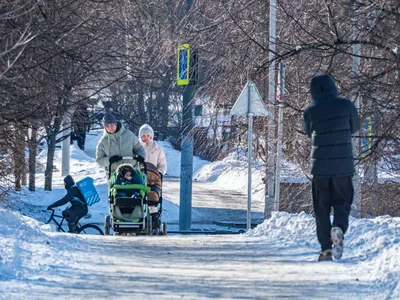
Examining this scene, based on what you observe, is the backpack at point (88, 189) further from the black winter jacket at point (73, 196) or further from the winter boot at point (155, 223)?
the winter boot at point (155, 223)

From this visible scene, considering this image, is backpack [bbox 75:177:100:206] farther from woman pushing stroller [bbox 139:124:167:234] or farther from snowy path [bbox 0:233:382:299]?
snowy path [bbox 0:233:382:299]

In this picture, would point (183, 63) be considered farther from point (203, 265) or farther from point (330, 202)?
point (330, 202)

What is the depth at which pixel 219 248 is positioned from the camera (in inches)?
471

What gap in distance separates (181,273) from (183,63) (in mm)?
14949

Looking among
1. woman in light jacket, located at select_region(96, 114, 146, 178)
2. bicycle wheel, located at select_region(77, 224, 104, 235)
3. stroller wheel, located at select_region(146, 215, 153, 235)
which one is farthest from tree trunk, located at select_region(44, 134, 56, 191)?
stroller wheel, located at select_region(146, 215, 153, 235)

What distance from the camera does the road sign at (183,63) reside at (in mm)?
23664

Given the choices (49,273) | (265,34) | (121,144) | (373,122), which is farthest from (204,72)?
(49,273)

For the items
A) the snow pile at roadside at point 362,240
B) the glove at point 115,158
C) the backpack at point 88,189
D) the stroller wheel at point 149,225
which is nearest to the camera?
the snow pile at roadside at point 362,240

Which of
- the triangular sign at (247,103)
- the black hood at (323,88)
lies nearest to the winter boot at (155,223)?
the triangular sign at (247,103)

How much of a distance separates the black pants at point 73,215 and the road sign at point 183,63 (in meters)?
5.03

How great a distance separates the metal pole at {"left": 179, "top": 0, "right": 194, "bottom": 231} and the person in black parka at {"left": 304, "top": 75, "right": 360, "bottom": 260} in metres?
15.2

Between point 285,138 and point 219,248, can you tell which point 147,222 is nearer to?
point 219,248

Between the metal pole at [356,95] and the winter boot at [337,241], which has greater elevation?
the metal pole at [356,95]

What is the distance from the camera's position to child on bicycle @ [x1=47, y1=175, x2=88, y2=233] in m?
20.4
